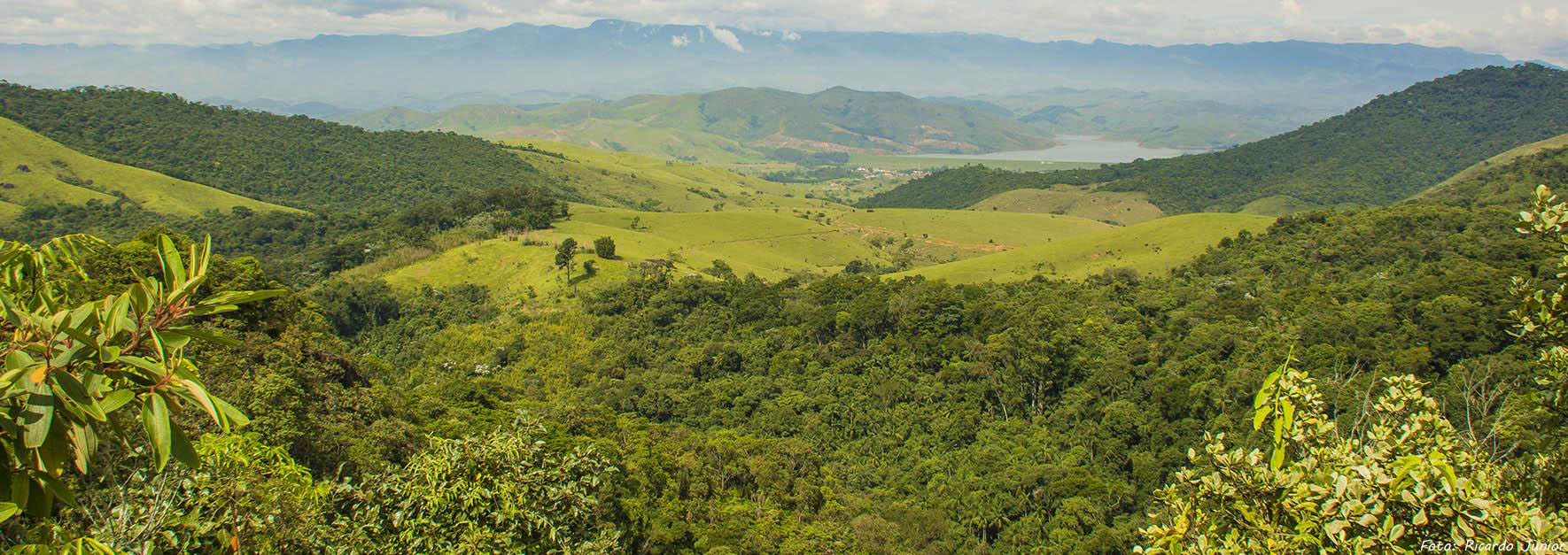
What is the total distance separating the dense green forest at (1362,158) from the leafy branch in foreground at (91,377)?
599ft

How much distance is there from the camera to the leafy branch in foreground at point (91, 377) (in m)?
2.79

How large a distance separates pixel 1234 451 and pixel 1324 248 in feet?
236

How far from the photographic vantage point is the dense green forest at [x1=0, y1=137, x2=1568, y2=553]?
332 inches

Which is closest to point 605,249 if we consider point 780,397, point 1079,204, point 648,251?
point 648,251

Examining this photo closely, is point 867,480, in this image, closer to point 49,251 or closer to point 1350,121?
point 49,251

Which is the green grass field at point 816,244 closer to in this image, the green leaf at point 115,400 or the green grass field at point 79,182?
the green grass field at point 79,182

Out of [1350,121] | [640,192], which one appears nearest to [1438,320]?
[640,192]

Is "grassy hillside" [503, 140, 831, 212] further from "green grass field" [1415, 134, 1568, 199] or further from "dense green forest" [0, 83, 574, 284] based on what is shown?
"green grass field" [1415, 134, 1568, 199]

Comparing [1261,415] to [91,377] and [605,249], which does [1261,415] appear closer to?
[91,377]

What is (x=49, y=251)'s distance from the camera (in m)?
3.67

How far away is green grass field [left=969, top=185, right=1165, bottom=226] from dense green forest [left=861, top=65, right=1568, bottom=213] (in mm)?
4368

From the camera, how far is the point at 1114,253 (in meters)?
88.2

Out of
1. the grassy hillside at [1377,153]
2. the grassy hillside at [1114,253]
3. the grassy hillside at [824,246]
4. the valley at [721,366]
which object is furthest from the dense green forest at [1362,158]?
the grassy hillside at [1114,253]

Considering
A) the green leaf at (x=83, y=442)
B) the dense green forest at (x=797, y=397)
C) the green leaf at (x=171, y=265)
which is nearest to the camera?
the green leaf at (x=83, y=442)
